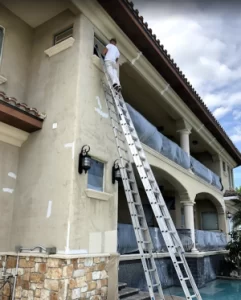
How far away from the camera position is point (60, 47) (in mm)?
6992

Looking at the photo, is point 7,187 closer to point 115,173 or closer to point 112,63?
point 115,173

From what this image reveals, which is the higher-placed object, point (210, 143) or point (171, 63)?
point (171, 63)

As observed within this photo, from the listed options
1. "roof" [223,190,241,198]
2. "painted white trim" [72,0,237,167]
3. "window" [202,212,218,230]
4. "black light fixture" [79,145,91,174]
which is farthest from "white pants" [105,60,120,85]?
"window" [202,212,218,230]

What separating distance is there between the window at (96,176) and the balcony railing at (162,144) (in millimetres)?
1980

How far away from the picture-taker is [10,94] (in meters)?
7.01

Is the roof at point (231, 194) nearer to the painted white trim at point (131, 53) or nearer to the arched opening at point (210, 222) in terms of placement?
the arched opening at point (210, 222)

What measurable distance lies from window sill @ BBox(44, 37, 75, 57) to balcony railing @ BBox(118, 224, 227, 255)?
4.73 metres

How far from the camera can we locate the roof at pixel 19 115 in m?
5.79

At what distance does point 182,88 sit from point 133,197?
6.40 metres

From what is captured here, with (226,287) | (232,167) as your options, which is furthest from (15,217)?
(232,167)

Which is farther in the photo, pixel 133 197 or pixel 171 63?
pixel 171 63

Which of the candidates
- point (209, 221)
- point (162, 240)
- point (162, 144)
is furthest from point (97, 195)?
point (209, 221)

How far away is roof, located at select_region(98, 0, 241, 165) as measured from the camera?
24.1ft

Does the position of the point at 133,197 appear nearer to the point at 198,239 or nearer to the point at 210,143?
the point at 198,239
